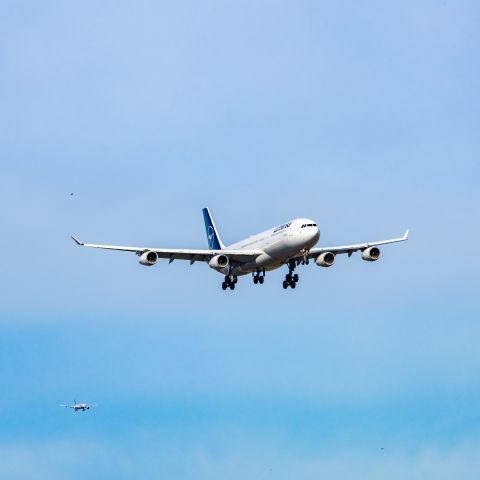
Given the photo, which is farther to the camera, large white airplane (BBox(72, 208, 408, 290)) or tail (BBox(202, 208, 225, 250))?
tail (BBox(202, 208, 225, 250))

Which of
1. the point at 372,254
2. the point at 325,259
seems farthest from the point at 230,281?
the point at 372,254

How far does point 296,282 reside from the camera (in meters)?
107

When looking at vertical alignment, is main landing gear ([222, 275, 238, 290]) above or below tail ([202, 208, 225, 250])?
below

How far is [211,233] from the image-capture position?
431 ft

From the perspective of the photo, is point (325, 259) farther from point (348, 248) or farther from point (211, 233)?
point (211, 233)

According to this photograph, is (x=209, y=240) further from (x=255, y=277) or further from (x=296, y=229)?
(x=296, y=229)

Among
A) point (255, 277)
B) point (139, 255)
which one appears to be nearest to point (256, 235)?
point (255, 277)

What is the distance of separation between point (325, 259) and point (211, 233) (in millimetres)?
25183

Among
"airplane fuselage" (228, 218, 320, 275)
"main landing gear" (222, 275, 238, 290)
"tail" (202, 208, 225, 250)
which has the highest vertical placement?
"tail" (202, 208, 225, 250)

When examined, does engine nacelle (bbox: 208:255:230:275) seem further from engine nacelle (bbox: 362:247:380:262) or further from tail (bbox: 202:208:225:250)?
tail (bbox: 202:208:225:250)

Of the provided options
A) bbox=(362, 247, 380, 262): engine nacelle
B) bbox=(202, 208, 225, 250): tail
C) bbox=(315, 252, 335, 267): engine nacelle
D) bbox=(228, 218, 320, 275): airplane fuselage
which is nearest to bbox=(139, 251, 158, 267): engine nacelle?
bbox=(228, 218, 320, 275): airplane fuselage

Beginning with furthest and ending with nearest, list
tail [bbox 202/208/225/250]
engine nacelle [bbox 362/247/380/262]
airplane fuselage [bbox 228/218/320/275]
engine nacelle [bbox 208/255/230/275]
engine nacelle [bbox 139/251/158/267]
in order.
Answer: tail [bbox 202/208/225/250] → engine nacelle [bbox 362/247/380/262] → engine nacelle [bbox 208/255/230/275] → engine nacelle [bbox 139/251/158/267] → airplane fuselage [bbox 228/218/320/275]

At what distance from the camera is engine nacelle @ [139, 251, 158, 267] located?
10456 cm

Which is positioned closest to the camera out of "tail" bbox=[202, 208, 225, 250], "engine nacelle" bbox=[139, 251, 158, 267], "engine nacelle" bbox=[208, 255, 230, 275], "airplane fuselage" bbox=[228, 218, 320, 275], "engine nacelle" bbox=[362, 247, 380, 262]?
"airplane fuselage" bbox=[228, 218, 320, 275]
